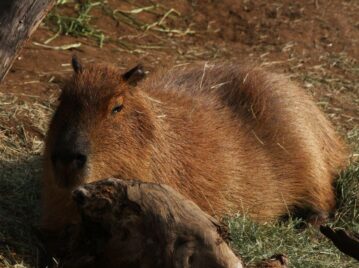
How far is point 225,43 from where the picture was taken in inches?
394

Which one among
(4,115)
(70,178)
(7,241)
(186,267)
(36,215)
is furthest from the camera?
(4,115)

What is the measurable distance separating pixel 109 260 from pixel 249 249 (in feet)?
4.52

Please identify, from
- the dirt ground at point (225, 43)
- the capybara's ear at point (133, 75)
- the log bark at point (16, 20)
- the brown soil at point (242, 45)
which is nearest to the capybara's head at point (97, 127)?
the capybara's ear at point (133, 75)

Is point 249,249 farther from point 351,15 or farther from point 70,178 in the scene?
point 351,15

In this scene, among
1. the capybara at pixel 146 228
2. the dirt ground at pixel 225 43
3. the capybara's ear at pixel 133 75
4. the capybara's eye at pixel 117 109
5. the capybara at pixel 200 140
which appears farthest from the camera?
the dirt ground at pixel 225 43

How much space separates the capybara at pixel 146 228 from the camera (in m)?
4.32

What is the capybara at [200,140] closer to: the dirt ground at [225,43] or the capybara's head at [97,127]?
the capybara's head at [97,127]

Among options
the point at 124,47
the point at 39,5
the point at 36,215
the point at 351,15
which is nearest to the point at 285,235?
the point at 36,215

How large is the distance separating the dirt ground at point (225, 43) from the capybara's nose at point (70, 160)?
9.43ft

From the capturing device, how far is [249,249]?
567 cm

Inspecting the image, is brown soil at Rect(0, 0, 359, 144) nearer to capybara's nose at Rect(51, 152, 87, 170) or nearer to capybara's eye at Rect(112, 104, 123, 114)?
capybara's eye at Rect(112, 104, 123, 114)

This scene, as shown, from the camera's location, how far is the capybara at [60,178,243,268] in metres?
4.32

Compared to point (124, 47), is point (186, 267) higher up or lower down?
higher up

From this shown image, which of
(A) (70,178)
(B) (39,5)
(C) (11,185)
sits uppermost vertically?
(B) (39,5)
